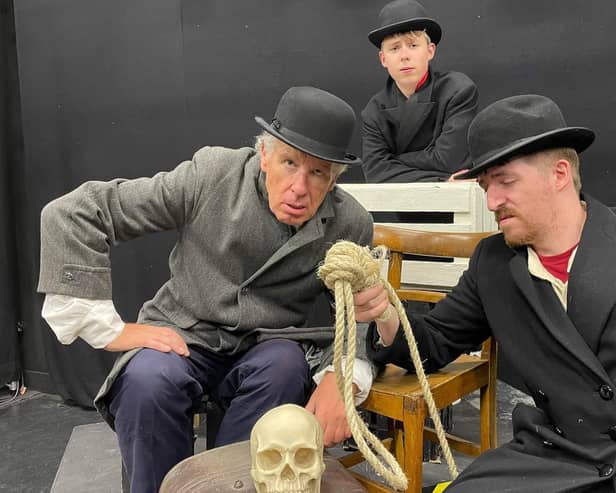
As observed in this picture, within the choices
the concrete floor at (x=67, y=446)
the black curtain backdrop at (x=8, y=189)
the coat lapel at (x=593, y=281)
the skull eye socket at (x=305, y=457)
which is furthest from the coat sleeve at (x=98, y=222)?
the black curtain backdrop at (x=8, y=189)

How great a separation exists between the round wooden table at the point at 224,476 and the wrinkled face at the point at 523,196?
65 cm

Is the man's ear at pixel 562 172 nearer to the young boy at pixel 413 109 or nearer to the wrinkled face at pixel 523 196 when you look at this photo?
the wrinkled face at pixel 523 196

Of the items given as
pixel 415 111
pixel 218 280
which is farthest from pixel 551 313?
pixel 415 111

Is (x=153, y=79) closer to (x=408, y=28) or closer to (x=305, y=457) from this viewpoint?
(x=408, y=28)

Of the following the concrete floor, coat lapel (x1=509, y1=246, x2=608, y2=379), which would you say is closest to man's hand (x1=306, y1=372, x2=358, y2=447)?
coat lapel (x1=509, y1=246, x2=608, y2=379)

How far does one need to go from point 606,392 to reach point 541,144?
20.6 inches

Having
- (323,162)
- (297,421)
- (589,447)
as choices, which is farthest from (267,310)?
(589,447)

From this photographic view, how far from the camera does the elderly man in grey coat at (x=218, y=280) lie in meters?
1.56

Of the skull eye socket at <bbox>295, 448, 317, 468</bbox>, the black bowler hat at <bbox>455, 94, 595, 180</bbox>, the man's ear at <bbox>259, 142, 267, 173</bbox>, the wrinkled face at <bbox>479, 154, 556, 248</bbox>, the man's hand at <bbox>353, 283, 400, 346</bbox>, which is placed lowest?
the skull eye socket at <bbox>295, 448, 317, 468</bbox>

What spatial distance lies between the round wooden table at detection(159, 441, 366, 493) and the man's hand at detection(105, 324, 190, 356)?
39 cm

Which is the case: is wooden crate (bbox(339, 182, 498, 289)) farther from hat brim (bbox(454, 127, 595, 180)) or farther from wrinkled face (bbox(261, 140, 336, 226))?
hat brim (bbox(454, 127, 595, 180))

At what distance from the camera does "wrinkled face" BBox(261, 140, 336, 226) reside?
1.61 meters

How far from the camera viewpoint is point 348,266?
1146mm

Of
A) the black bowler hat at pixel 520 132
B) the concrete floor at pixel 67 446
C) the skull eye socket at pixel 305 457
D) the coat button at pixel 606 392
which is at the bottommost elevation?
the concrete floor at pixel 67 446
